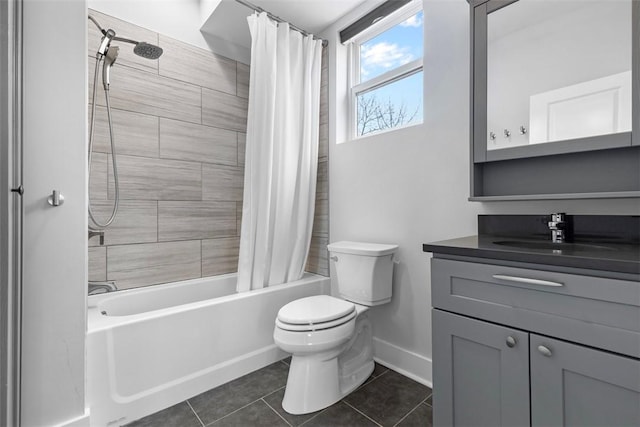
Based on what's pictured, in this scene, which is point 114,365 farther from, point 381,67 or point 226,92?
point 381,67

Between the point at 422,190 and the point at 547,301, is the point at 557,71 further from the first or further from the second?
the point at 547,301

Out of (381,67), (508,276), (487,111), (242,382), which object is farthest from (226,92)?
(508,276)

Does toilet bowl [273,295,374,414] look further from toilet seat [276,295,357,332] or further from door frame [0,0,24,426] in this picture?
door frame [0,0,24,426]

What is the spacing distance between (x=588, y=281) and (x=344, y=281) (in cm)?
124

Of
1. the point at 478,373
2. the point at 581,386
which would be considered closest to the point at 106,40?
the point at 478,373

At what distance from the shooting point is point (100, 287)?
5.92ft

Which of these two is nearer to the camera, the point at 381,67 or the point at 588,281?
the point at 588,281

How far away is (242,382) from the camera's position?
1.75 m

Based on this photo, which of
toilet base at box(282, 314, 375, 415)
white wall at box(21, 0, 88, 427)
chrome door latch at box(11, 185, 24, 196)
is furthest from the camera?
toilet base at box(282, 314, 375, 415)

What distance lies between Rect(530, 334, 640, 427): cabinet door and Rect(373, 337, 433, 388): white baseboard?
2.86ft

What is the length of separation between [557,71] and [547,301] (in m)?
0.99

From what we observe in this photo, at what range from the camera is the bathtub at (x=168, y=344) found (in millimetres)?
1386

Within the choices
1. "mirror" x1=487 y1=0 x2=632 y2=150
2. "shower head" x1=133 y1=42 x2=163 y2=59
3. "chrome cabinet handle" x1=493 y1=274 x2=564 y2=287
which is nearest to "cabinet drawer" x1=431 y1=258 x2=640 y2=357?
"chrome cabinet handle" x1=493 y1=274 x2=564 y2=287

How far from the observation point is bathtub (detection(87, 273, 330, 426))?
A: 1386 mm
